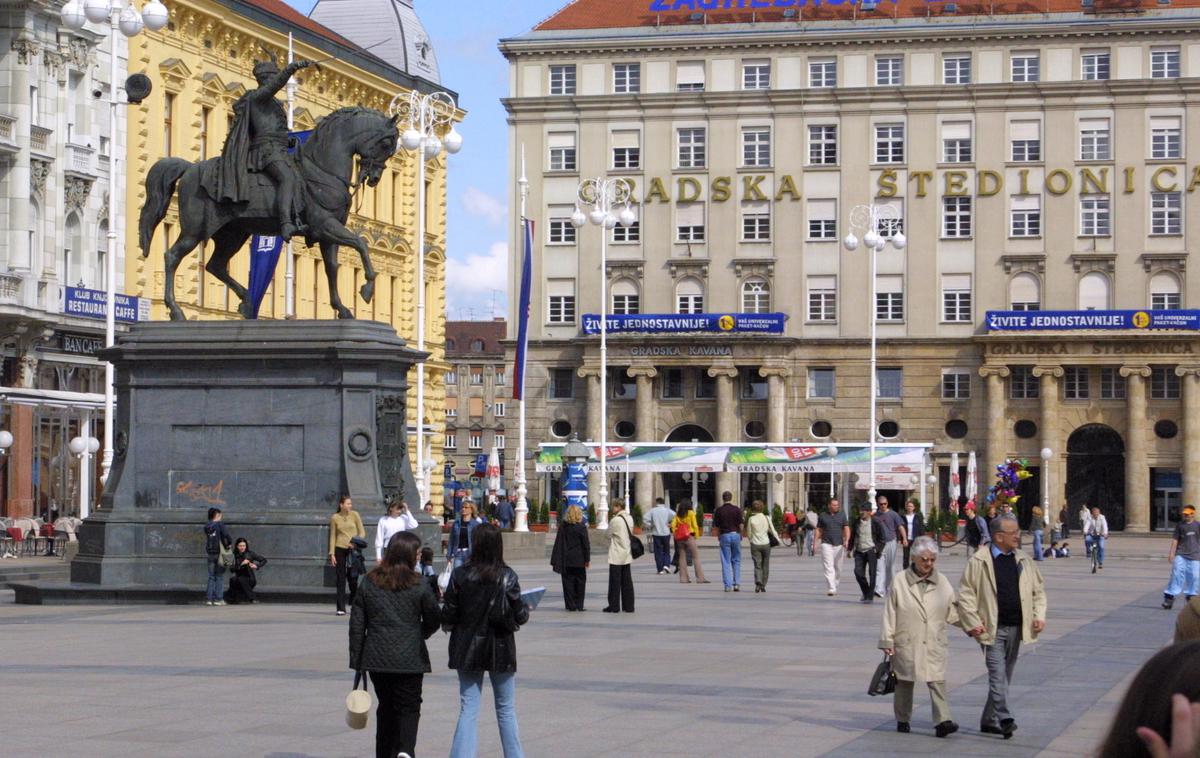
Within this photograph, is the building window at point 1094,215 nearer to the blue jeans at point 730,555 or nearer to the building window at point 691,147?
the building window at point 691,147

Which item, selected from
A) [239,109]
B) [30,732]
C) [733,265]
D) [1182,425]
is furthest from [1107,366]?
[30,732]

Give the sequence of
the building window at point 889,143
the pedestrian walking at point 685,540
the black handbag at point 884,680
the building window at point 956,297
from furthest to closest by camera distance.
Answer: the building window at point 889,143, the building window at point 956,297, the pedestrian walking at point 685,540, the black handbag at point 884,680

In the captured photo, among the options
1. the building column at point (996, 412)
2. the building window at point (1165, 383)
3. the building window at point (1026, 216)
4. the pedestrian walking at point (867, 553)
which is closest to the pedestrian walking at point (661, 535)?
the pedestrian walking at point (867, 553)

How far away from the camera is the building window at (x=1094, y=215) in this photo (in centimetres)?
9000

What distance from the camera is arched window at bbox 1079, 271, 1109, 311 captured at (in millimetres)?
89750

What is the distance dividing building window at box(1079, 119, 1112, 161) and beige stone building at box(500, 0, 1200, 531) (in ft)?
0.29

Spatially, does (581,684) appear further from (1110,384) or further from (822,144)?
(822,144)

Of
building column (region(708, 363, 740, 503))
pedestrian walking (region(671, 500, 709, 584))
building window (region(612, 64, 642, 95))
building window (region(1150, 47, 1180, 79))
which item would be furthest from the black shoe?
building window (region(612, 64, 642, 95))

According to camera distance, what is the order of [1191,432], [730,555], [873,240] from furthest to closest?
[1191,432] → [873,240] → [730,555]

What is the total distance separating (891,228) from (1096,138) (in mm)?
9945

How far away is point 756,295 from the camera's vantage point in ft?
305

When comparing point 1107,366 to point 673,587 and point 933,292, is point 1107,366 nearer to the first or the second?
point 933,292

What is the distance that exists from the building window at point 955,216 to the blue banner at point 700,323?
8226mm

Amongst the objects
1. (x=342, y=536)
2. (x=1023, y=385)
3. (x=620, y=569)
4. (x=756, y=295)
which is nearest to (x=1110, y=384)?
(x=1023, y=385)
